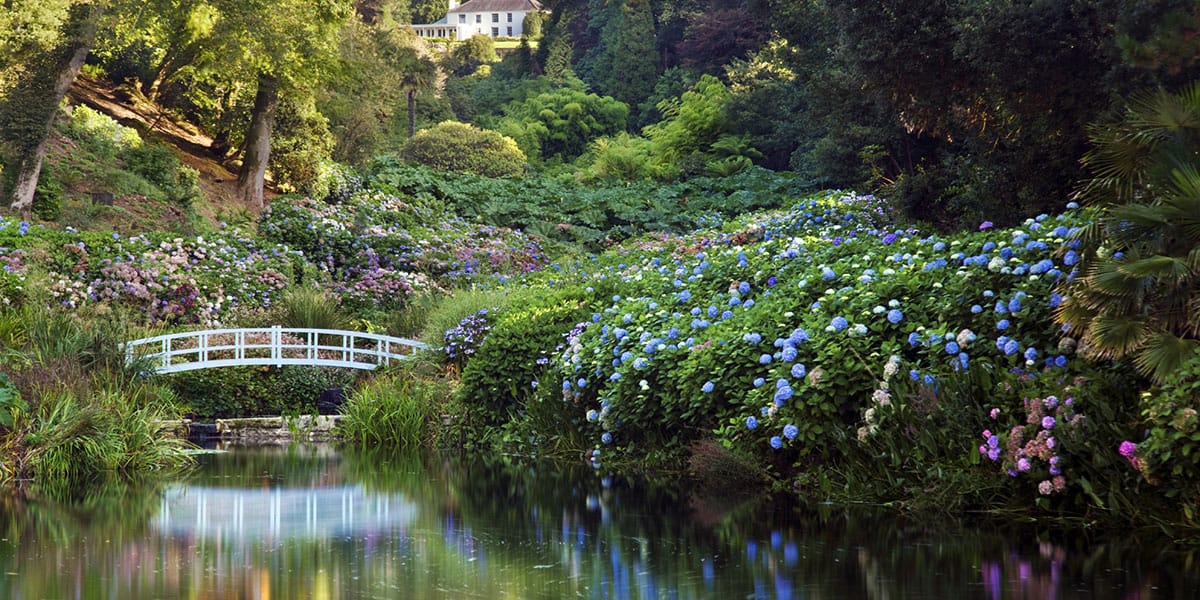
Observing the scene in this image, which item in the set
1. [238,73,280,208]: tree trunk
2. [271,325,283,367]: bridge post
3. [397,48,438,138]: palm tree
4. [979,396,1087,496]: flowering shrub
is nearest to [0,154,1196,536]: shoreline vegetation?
[979,396,1087,496]: flowering shrub

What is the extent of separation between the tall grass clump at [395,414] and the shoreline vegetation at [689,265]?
4cm

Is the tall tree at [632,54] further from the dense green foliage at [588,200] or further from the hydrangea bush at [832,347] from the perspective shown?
the hydrangea bush at [832,347]

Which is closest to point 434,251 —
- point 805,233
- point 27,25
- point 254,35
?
point 254,35

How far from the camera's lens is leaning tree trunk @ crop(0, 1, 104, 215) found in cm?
2116

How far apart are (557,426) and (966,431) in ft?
17.0

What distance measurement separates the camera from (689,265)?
46.5ft

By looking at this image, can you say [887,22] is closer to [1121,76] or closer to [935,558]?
[1121,76]

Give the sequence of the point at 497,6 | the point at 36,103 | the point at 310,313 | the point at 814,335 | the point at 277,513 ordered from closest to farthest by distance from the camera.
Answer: the point at 277,513, the point at 814,335, the point at 310,313, the point at 36,103, the point at 497,6

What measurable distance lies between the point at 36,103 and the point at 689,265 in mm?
12541

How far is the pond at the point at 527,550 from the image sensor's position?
5.98 meters

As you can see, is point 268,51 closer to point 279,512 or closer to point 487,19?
point 279,512

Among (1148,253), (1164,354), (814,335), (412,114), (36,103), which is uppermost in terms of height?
(412,114)

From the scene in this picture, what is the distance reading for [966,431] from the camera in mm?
8305

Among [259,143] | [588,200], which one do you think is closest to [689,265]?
[259,143]
